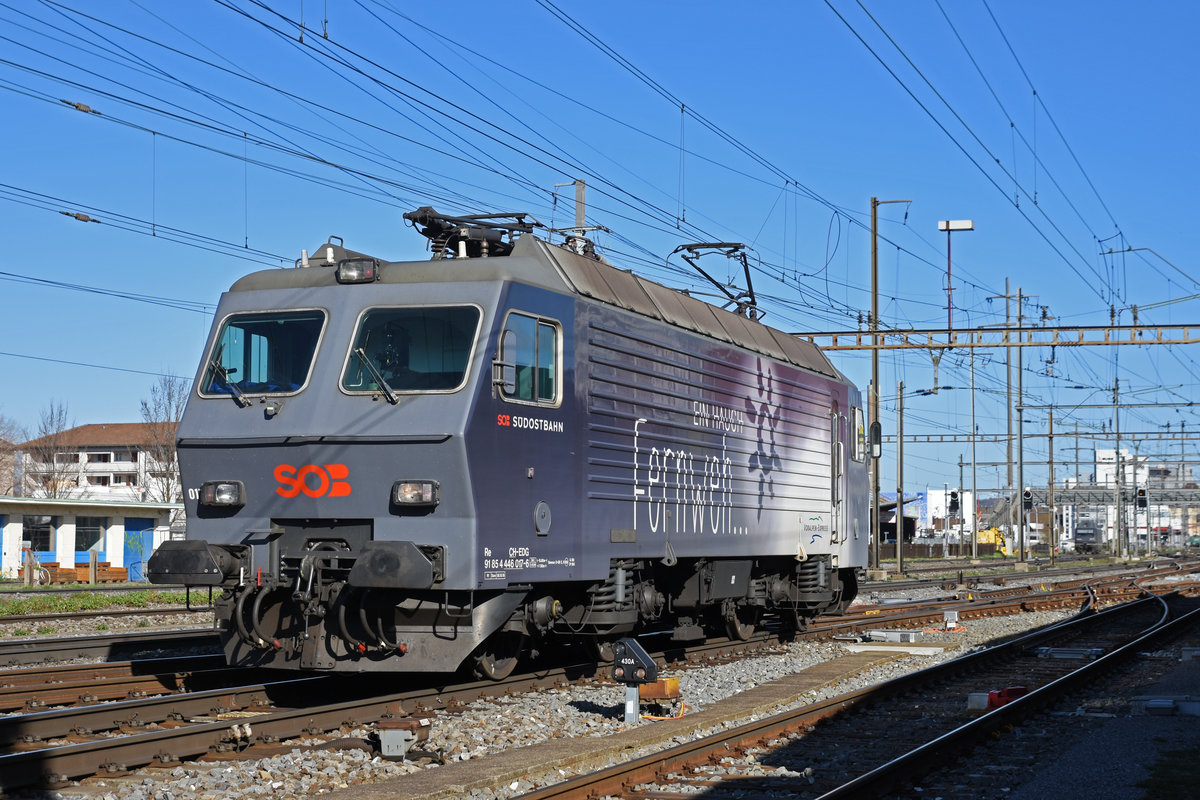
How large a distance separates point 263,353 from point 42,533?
130ft

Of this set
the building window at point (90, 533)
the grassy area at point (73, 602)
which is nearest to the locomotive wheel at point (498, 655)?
the grassy area at point (73, 602)

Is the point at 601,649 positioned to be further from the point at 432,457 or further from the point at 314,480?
the point at 314,480

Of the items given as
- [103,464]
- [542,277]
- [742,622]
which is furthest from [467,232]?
[103,464]

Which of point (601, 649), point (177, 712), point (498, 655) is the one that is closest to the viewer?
point (177, 712)

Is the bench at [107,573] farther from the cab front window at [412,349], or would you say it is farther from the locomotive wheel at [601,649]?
the cab front window at [412,349]

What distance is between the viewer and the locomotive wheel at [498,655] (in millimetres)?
12359

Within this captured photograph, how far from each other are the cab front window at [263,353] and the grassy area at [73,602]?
573 inches

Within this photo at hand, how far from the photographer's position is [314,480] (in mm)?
11227

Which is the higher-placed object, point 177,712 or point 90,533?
point 90,533

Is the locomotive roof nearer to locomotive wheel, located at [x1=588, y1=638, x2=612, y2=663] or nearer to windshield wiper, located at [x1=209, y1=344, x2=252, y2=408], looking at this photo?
windshield wiper, located at [x1=209, y1=344, x2=252, y2=408]

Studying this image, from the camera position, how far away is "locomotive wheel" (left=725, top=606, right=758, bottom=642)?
1780cm

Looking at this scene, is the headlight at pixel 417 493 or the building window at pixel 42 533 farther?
the building window at pixel 42 533

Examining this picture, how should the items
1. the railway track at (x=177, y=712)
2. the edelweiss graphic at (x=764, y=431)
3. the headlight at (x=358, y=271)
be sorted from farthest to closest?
the edelweiss graphic at (x=764, y=431), the headlight at (x=358, y=271), the railway track at (x=177, y=712)

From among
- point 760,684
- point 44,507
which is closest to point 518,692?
point 760,684
